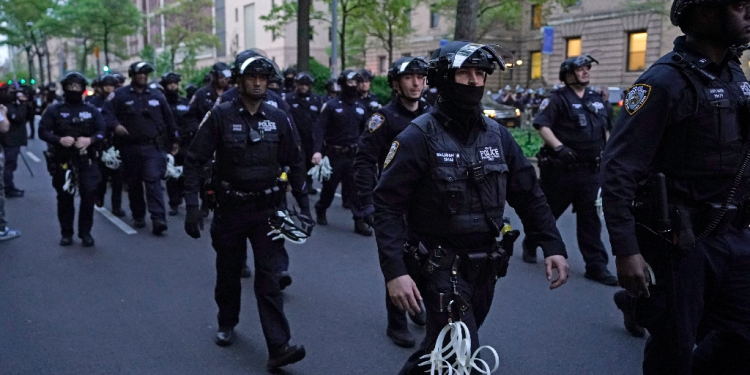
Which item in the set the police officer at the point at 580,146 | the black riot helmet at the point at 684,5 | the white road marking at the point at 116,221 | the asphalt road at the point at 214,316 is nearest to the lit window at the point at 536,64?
the white road marking at the point at 116,221

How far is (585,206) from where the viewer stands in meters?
6.83

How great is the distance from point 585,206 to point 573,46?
3156cm

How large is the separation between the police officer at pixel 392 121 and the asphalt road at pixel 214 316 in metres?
0.66

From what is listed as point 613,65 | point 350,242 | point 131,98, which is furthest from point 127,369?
point 613,65

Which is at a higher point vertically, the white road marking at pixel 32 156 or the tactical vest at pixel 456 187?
the tactical vest at pixel 456 187

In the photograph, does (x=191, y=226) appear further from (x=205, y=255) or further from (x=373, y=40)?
(x=373, y=40)

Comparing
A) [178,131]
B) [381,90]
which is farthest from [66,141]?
[381,90]

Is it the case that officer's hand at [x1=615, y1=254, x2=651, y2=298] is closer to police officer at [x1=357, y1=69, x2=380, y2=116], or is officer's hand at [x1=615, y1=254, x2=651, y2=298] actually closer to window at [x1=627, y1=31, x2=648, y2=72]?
police officer at [x1=357, y1=69, x2=380, y2=116]

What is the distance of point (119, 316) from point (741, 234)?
471 cm

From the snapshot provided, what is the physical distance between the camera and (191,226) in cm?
502

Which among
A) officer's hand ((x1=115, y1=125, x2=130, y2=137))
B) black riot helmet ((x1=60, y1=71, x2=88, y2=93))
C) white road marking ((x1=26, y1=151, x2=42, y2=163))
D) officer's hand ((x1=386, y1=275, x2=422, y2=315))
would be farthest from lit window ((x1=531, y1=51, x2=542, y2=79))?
officer's hand ((x1=386, y1=275, x2=422, y2=315))

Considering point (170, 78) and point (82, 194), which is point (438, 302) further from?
point (170, 78)

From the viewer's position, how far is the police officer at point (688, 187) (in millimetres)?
3068

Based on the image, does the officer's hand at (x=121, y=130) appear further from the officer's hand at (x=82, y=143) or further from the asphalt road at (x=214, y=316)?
the asphalt road at (x=214, y=316)
